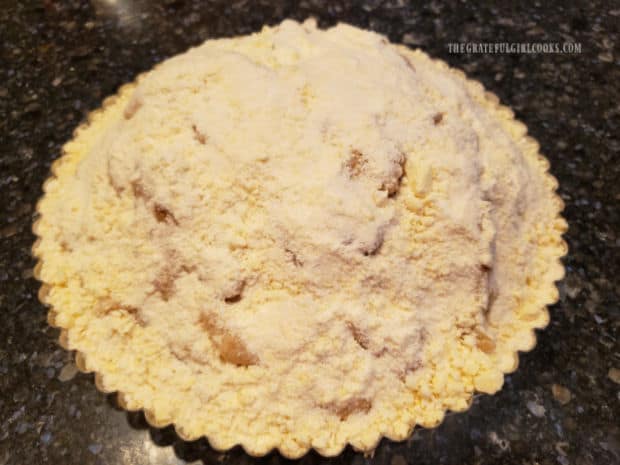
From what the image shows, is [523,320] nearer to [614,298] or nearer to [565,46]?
[614,298]

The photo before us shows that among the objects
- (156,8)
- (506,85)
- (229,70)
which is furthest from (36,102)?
(506,85)

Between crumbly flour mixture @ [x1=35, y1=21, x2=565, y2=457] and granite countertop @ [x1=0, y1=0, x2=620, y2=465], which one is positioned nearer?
crumbly flour mixture @ [x1=35, y1=21, x2=565, y2=457]

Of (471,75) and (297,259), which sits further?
(471,75)

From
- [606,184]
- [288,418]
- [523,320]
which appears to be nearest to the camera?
[288,418]

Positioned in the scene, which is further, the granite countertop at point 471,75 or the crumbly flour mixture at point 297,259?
the granite countertop at point 471,75
